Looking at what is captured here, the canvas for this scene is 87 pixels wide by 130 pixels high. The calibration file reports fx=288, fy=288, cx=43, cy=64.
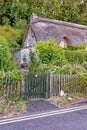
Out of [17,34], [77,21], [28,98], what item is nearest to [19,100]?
[28,98]

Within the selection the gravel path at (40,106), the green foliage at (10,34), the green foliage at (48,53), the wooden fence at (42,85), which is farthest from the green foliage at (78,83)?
the green foliage at (10,34)

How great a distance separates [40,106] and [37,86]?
1.82 m

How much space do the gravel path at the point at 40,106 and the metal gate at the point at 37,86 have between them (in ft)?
2.09

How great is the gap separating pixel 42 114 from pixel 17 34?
1322 inches

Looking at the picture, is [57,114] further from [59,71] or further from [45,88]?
[59,71]

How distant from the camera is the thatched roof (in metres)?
38.2

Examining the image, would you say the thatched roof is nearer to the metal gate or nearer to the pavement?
the metal gate

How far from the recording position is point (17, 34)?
4362 cm

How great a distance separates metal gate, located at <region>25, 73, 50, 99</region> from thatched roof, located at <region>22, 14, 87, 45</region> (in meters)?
23.2

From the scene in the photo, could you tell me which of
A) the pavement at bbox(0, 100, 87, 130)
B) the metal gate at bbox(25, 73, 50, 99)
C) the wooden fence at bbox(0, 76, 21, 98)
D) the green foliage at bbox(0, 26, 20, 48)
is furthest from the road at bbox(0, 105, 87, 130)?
the green foliage at bbox(0, 26, 20, 48)

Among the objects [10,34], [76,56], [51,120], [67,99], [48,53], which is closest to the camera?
[51,120]

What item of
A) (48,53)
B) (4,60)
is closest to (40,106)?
(4,60)

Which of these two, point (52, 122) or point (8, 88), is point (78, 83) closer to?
point (8, 88)

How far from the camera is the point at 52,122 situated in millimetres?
9492
